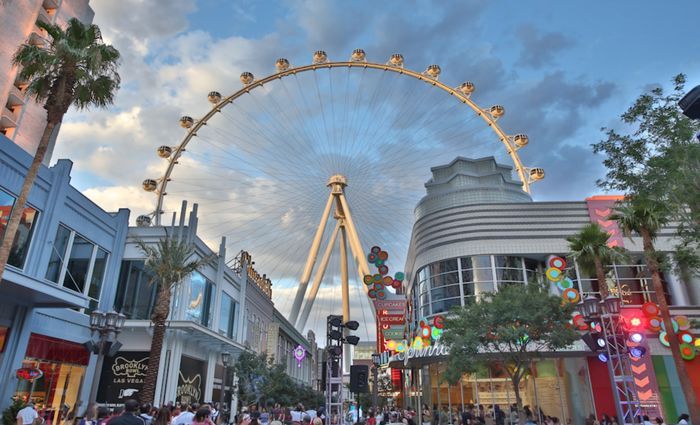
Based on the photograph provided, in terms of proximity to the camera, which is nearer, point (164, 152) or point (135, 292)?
point (135, 292)

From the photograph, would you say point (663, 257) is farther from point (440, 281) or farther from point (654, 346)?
point (440, 281)

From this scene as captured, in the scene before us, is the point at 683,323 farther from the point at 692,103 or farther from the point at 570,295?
the point at 692,103

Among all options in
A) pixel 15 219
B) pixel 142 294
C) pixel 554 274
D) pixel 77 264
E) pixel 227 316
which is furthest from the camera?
pixel 227 316

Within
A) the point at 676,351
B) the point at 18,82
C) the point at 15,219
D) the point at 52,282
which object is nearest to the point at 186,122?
the point at 18,82

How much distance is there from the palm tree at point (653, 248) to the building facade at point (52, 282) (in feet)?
78.1

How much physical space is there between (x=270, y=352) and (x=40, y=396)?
35967 millimetres

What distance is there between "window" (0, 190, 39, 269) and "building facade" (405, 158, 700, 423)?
25315 millimetres

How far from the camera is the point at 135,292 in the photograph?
92.5ft

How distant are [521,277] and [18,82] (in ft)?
148

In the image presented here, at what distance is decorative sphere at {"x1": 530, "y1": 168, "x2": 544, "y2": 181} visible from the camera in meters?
41.2

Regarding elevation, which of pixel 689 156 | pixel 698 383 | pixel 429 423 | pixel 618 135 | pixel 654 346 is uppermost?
pixel 618 135

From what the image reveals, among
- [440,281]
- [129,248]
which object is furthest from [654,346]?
[129,248]

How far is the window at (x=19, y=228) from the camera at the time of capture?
Answer: 18.0 meters

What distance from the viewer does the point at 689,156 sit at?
14648mm
